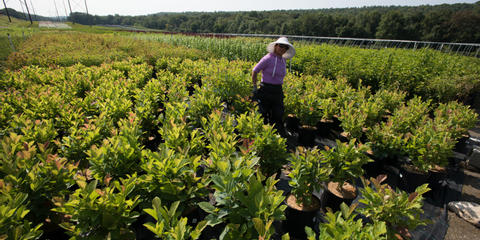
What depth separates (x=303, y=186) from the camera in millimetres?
2188

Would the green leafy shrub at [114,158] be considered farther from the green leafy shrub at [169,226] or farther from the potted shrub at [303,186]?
the potted shrub at [303,186]

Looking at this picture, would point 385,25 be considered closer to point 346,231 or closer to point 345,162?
point 345,162

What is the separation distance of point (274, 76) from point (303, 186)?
2.54m

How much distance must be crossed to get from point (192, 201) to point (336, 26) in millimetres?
68770

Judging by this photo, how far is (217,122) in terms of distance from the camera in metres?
2.91

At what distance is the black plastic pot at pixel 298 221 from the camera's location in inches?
93.3

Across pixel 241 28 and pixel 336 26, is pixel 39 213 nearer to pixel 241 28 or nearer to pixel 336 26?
pixel 336 26

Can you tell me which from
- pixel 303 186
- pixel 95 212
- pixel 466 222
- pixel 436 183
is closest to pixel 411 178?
pixel 436 183

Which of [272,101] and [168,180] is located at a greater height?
[168,180]

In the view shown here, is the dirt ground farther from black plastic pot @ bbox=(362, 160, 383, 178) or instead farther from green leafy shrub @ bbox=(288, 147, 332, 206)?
green leafy shrub @ bbox=(288, 147, 332, 206)

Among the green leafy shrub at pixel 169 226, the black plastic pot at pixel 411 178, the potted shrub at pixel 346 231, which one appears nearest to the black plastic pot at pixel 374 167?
the black plastic pot at pixel 411 178

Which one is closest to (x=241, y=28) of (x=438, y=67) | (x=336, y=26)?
(x=336, y=26)

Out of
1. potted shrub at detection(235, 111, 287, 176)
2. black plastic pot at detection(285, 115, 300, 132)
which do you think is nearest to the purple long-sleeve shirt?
black plastic pot at detection(285, 115, 300, 132)

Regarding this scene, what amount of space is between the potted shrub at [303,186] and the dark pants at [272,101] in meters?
2.03
